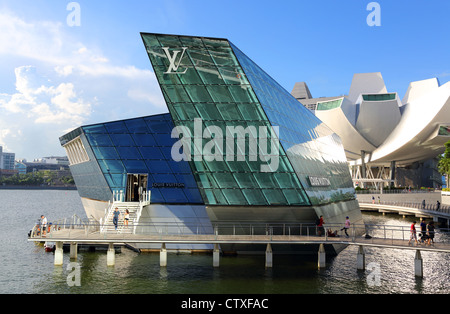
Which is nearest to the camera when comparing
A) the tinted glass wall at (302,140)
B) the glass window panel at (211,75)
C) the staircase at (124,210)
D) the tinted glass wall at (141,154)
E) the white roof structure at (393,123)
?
the glass window panel at (211,75)

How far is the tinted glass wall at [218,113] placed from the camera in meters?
25.4

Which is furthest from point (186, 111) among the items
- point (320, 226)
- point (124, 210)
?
point (320, 226)

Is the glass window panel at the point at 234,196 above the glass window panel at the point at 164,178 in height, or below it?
below

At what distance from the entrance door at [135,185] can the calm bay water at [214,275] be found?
475cm

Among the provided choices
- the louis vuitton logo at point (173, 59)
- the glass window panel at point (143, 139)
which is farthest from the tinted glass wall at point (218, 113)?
the glass window panel at point (143, 139)

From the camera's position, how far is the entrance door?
33219 mm

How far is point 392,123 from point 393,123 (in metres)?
0.23

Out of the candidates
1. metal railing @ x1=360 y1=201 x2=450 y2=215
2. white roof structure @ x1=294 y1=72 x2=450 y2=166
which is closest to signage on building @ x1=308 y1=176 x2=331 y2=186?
metal railing @ x1=360 y1=201 x2=450 y2=215

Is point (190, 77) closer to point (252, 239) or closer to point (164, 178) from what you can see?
point (164, 178)

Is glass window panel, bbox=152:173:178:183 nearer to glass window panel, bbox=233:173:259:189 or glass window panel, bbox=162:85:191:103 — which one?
glass window panel, bbox=233:173:259:189

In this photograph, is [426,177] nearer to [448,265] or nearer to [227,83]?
[448,265]

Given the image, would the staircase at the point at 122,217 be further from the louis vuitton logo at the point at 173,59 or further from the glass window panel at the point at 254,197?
the louis vuitton logo at the point at 173,59

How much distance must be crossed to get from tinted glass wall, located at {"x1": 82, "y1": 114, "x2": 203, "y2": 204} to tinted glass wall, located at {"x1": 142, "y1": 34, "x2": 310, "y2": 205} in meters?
6.88

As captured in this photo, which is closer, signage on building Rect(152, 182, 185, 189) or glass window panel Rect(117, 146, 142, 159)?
signage on building Rect(152, 182, 185, 189)
